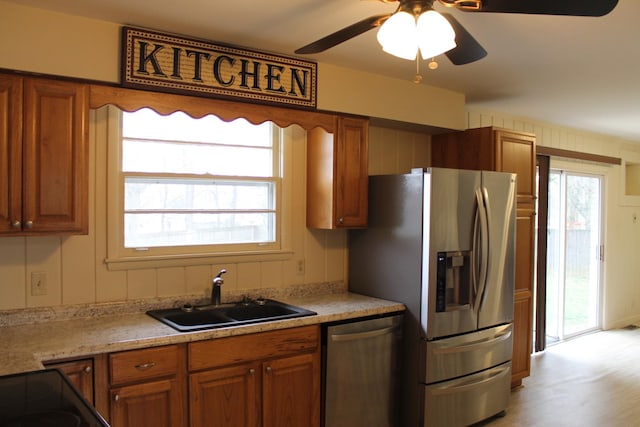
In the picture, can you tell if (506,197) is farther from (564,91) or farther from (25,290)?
(25,290)

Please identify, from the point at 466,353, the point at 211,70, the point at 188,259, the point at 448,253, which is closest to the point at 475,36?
the point at 448,253

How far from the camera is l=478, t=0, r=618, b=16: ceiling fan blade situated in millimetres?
1536

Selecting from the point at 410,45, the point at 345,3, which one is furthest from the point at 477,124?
the point at 410,45

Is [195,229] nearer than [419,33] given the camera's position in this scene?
No

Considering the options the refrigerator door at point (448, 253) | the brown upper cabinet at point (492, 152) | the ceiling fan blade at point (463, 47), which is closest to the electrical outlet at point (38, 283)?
the refrigerator door at point (448, 253)

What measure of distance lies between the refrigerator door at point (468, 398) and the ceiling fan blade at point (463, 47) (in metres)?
1.95

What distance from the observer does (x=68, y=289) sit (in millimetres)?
2695

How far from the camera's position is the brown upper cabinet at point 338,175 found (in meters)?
3.36

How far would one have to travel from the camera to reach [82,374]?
2.19 metres

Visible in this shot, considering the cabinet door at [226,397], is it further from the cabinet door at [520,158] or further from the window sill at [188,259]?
the cabinet door at [520,158]

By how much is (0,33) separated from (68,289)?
1.26m

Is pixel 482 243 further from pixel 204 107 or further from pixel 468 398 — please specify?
pixel 204 107

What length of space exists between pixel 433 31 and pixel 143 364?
6.04 ft

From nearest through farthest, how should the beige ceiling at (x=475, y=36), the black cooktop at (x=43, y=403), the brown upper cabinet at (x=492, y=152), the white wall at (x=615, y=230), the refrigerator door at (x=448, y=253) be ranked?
the black cooktop at (x=43, y=403) < the beige ceiling at (x=475, y=36) < the refrigerator door at (x=448, y=253) < the brown upper cabinet at (x=492, y=152) < the white wall at (x=615, y=230)
